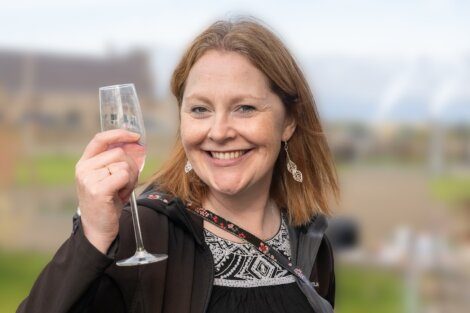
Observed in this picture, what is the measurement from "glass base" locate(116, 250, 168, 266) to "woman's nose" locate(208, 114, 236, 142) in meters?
0.32

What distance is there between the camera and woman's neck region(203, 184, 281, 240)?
197cm

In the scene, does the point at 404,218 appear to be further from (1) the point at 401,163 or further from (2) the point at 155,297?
(2) the point at 155,297

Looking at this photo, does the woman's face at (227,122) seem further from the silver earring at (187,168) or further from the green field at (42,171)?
the green field at (42,171)

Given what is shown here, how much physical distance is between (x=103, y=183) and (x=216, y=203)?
1.61ft

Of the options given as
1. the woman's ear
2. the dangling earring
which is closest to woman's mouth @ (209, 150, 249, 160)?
the woman's ear

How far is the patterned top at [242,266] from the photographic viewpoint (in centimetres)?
185

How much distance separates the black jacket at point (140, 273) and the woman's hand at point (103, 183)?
27 millimetres

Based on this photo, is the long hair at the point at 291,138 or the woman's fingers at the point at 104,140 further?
the long hair at the point at 291,138

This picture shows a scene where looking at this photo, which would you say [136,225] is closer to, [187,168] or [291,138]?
[187,168]

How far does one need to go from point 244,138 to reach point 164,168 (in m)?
0.27

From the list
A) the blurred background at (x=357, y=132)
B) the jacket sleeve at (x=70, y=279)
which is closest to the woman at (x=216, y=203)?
the jacket sleeve at (x=70, y=279)

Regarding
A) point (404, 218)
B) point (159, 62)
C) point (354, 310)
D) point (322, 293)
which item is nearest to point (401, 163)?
point (404, 218)

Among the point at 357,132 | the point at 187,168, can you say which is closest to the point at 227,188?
the point at 187,168

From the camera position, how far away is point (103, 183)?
152 centimetres
